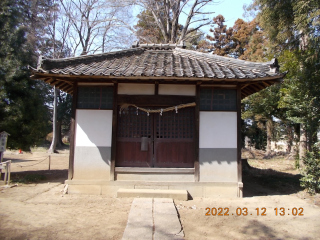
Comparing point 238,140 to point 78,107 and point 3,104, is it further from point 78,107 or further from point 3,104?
point 3,104

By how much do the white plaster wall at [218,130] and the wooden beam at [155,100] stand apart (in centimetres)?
74

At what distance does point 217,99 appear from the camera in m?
7.18

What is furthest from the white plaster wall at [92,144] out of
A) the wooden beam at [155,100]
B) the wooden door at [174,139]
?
the wooden door at [174,139]

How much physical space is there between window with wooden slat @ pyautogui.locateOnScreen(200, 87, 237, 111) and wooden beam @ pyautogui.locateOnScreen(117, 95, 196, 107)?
0.39 metres

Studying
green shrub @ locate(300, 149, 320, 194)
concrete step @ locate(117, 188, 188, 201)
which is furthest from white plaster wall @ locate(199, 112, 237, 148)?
green shrub @ locate(300, 149, 320, 194)

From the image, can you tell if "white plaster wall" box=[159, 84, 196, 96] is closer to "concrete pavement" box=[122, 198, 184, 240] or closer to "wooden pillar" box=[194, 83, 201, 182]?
"wooden pillar" box=[194, 83, 201, 182]

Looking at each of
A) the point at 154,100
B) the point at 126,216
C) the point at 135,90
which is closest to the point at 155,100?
the point at 154,100

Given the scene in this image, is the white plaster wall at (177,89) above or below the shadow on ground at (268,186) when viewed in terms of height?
above

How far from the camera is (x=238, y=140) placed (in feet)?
23.1

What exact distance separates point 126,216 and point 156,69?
406 centimetres

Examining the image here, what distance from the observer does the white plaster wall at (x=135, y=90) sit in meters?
7.16

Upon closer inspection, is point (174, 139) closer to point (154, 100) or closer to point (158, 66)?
point (154, 100)

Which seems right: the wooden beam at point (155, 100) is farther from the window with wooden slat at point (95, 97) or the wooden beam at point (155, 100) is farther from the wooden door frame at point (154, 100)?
the window with wooden slat at point (95, 97)

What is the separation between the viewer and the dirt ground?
445 cm
